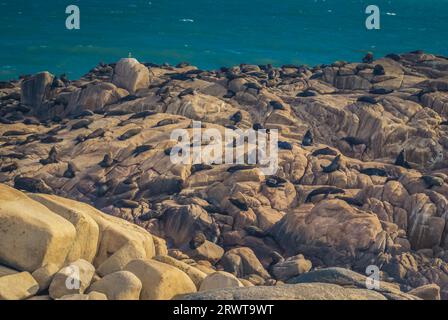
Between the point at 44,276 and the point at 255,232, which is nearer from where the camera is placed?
the point at 44,276

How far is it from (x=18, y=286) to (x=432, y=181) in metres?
19.6

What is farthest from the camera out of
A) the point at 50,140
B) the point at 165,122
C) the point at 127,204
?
the point at 50,140

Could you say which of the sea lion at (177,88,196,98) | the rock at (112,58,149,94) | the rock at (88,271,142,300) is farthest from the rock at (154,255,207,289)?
the rock at (112,58,149,94)

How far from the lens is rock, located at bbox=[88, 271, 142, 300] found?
546 inches

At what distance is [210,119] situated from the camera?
3772cm

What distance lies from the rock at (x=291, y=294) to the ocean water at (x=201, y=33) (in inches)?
2547

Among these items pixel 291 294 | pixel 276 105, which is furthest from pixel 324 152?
pixel 291 294

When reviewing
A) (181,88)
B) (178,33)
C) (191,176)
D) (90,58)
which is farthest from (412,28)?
(191,176)

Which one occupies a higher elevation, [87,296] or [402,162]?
[87,296]

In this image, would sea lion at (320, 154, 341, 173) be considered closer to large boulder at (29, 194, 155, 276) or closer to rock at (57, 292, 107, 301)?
large boulder at (29, 194, 155, 276)

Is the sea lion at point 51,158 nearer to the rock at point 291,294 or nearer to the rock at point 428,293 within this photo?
Result: the rock at point 428,293

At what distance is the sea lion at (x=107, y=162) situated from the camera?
32.8 m

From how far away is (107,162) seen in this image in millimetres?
32938

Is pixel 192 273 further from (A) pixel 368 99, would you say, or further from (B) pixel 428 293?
(A) pixel 368 99
